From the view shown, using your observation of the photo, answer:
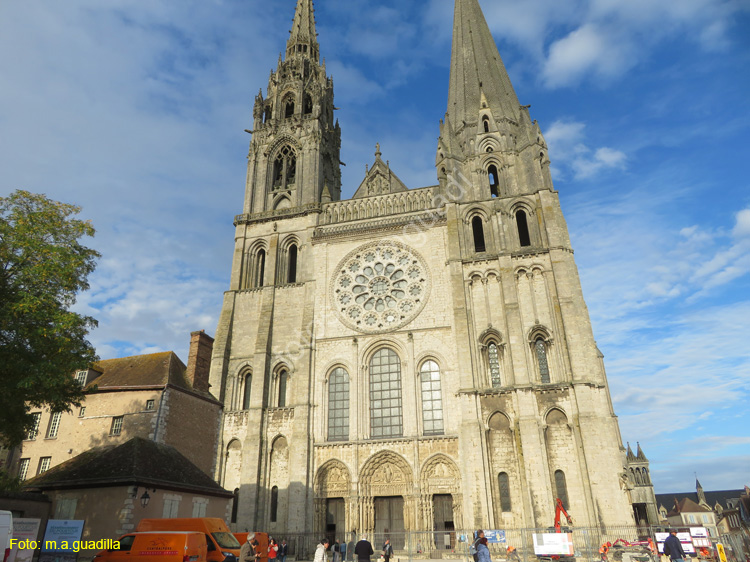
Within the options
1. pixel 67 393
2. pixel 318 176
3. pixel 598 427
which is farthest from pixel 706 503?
pixel 67 393

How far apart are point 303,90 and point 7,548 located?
32034mm

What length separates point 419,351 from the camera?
1043 inches

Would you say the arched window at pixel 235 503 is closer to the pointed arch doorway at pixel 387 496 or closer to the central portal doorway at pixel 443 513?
the pointed arch doorway at pixel 387 496

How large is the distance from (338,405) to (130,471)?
1167cm

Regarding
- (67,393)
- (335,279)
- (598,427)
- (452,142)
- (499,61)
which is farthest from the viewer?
(499,61)

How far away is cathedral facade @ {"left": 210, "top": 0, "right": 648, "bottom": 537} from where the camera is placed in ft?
75.6

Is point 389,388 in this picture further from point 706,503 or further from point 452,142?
point 706,503

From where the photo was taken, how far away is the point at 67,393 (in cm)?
1517

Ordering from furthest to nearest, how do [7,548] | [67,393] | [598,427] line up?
[598,427]
[67,393]
[7,548]

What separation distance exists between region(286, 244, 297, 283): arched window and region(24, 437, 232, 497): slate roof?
519 inches

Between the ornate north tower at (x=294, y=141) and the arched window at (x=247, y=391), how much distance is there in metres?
10.6

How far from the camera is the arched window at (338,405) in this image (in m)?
26.1

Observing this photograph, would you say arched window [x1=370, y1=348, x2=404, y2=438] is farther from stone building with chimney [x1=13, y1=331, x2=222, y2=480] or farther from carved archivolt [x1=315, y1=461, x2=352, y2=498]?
stone building with chimney [x1=13, y1=331, x2=222, y2=480]

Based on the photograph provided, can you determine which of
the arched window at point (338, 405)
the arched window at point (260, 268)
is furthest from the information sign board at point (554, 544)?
the arched window at point (260, 268)
